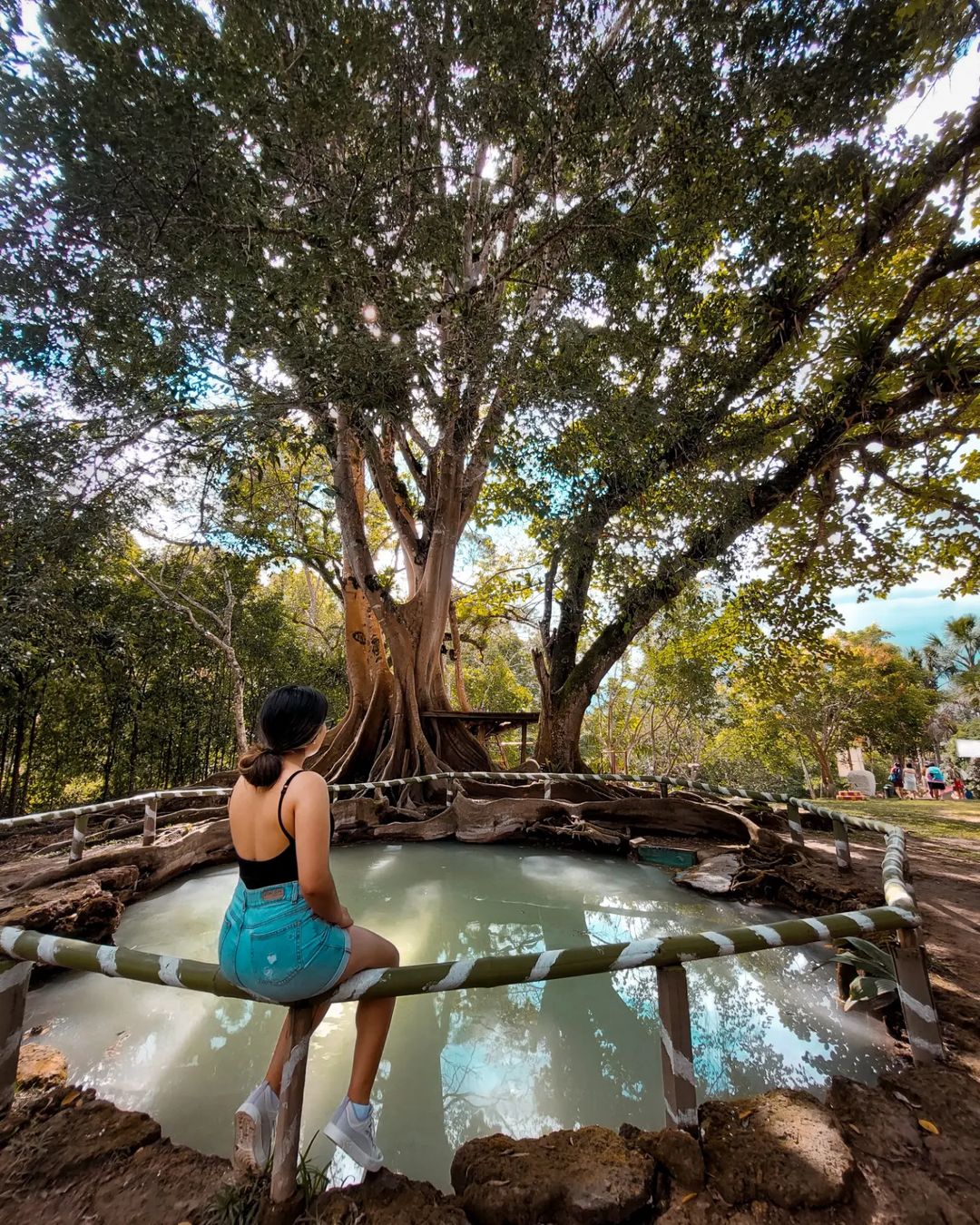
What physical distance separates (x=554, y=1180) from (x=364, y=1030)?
61 cm

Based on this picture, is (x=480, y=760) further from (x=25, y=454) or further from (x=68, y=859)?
(x=25, y=454)

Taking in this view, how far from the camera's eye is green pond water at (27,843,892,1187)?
1.93 meters

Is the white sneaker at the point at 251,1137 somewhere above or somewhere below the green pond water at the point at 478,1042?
above

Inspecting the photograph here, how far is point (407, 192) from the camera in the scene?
4062mm

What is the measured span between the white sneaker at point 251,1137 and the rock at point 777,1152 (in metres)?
1.17

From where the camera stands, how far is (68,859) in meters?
4.80

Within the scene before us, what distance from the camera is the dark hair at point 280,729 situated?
154 centimetres

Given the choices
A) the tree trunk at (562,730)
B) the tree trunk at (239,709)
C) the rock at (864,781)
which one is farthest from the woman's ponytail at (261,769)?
the rock at (864,781)

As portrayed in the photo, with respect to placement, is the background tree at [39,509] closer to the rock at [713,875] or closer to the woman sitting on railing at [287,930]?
the woman sitting on railing at [287,930]

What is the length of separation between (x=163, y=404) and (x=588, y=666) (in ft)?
21.1

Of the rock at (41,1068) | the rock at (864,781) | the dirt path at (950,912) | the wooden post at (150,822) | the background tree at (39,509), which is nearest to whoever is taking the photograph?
the rock at (41,1068)

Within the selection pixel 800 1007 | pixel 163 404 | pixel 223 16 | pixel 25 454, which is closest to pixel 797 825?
pixel 800 1007

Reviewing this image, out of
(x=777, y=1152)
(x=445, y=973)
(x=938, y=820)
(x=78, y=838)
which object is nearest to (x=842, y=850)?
(x=777, y=1152)

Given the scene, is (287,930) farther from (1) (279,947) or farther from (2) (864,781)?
(2) (864,781)
